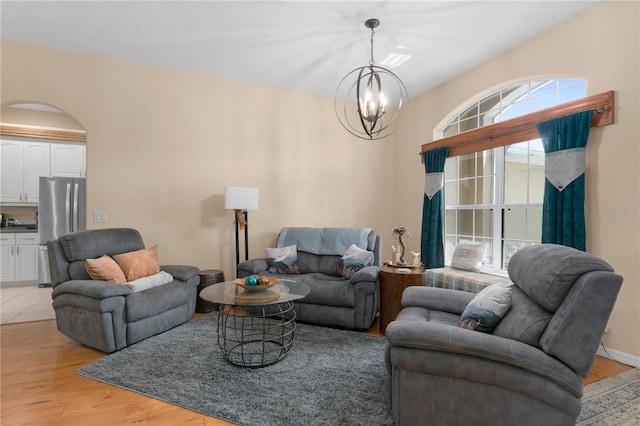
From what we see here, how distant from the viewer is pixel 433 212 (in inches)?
172

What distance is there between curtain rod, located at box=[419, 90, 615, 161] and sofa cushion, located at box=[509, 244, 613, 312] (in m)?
1.74

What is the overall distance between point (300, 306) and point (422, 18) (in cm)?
299

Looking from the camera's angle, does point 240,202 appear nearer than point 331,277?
→ No

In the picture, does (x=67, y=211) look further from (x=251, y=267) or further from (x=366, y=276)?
(x=366, y=276)

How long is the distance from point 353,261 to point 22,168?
5.56m

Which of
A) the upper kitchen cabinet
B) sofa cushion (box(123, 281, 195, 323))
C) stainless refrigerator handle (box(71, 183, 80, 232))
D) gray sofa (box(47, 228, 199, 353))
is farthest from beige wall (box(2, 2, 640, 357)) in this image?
the upper kitchen cabinet

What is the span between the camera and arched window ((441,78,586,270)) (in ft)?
11.0

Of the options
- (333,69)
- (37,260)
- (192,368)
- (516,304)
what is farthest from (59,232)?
(516,304)

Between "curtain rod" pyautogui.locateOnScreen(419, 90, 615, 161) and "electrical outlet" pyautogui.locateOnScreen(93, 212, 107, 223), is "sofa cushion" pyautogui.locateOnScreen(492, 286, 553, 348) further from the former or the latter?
"electrical outlet" pyautogui.locateOnScreen(93, 212, 107, 223)

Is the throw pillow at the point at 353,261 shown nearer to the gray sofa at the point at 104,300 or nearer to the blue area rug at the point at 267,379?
the blue area rug at the point at 267,379

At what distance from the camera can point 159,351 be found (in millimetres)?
2670

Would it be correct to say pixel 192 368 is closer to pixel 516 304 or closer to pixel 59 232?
pixel 516 304

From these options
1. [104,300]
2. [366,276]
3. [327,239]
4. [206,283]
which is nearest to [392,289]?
[366,276]

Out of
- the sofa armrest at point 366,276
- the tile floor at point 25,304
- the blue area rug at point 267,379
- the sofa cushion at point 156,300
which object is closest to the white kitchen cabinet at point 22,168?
the tile floor at point 25,304
